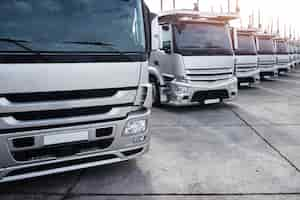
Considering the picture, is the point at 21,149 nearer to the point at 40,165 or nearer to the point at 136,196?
the point at 40,165

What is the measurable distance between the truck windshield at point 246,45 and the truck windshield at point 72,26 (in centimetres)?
840

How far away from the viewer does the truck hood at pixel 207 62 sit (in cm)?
635

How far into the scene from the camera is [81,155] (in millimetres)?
2844

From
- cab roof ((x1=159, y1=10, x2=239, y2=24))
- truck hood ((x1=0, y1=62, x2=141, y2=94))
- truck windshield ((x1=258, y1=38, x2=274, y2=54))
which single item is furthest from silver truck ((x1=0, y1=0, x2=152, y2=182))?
truck windshield ((x1=258, y1=38, x2=274, y2=54))

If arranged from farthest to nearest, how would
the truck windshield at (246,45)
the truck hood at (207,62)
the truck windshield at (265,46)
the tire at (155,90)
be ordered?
the truck windshield at (265,46), the truck windshield at (246,45), the tire at (155,90), the truck hood at (207,62)

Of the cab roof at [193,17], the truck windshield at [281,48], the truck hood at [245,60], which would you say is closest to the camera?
the cab roof at [193,17]

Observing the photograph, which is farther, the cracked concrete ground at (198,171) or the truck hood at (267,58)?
the truck hood at (267,58)

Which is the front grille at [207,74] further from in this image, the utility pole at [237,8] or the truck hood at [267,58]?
the truck hood at [267,58]

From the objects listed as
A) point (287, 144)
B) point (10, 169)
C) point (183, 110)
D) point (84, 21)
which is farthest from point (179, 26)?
point (10, 169)

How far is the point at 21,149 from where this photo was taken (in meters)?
2.55

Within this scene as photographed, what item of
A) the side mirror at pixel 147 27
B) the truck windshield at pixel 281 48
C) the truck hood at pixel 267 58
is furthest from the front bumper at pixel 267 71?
the side mirror at pixel 147 27

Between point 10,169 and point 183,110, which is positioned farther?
point 183,110

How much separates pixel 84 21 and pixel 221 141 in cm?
291

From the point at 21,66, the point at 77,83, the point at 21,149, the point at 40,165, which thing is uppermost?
the point at 21,66
